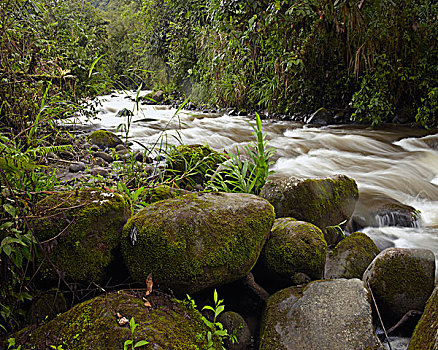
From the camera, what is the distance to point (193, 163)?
3.38 m

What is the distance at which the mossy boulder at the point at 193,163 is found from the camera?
328 centimetres

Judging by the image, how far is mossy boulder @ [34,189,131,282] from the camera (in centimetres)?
176

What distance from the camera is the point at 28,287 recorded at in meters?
1.70

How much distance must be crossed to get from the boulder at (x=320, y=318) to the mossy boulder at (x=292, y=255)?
0.13 meters

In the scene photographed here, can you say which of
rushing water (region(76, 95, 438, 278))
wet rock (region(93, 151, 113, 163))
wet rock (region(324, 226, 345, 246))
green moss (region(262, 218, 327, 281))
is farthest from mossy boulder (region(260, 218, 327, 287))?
wet rock (region(93, 151, 113, 163))

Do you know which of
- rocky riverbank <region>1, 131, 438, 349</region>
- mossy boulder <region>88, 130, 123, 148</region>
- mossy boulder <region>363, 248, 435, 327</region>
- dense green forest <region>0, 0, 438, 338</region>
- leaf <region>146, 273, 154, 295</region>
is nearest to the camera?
rocky riverbank <region>1, 131, 438, 349</region>

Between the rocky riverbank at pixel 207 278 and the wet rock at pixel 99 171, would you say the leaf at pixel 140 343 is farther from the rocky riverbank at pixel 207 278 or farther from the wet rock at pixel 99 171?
the wet rock at pixel 99 171

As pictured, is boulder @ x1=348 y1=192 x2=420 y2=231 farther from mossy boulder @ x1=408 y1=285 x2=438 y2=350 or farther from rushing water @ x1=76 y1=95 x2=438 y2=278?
mossy boulder @ x1=408 y1=285 x2=438 y2=350

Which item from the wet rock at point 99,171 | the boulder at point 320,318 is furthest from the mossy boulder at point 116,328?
the wet rock at point 99,171

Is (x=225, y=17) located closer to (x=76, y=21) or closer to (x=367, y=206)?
(x=76, y=21)

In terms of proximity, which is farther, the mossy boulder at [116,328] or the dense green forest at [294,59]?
the dense green forest at [294,59]

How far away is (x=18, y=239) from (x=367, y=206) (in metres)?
3.40

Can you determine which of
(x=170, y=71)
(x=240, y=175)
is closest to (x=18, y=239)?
(x=240, y=175)

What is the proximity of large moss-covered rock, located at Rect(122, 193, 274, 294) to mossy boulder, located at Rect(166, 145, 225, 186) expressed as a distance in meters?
1.20
